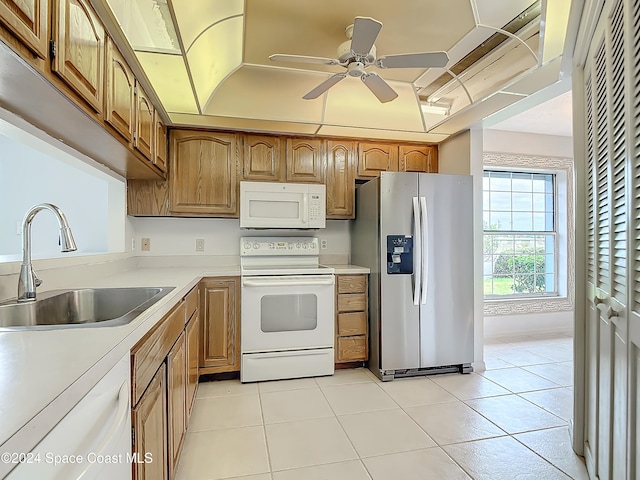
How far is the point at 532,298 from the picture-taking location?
4.27 metres

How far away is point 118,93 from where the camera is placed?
1.68 meters

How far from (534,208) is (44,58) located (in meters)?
4.86

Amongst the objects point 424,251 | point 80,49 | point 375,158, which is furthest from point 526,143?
point 80,49

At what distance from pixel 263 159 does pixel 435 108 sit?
158cm

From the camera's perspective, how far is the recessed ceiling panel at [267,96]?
8.90ft

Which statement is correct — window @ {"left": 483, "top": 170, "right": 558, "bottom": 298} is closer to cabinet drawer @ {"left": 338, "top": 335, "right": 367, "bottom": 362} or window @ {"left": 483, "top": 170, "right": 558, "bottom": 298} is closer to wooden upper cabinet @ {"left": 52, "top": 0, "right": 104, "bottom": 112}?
cabinet drawer @ {"left": 338, "top": 335, "right": 367, "bottom": 362}

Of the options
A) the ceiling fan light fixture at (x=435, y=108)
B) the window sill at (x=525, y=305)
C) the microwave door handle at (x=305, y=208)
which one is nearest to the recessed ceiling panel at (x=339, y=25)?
the ceiling fan light fixture at (x=435, y=108)

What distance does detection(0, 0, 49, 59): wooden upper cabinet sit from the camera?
89 centimetres

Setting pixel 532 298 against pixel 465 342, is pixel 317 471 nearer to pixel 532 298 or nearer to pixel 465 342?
pixel 465 342

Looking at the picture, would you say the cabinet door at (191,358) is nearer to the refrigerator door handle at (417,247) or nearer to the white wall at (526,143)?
the refrigerator door handle at (417,247)

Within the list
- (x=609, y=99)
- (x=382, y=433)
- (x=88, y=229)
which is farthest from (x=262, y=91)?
(x=382, y=433)

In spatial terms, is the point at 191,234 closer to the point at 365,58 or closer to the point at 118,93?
the point at 118,93

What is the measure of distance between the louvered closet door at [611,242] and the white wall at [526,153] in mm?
2466

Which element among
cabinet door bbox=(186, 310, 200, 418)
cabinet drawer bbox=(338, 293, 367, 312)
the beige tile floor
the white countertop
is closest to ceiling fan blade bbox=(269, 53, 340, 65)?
the white countertop
